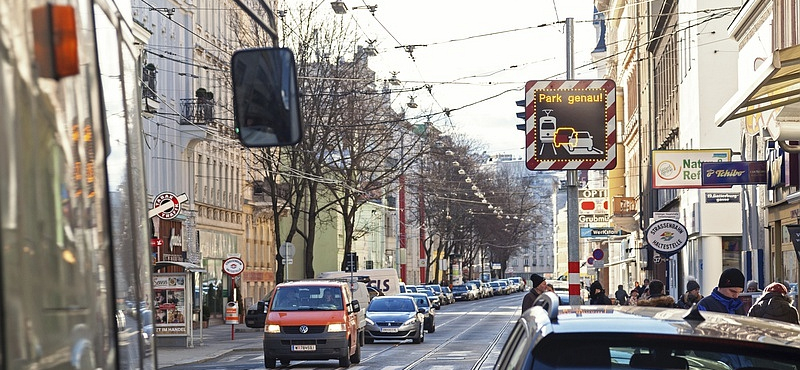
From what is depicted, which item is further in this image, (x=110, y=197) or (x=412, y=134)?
(x=412, y=134)

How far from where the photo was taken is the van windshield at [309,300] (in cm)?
2827

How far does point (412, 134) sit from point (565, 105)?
134 ft

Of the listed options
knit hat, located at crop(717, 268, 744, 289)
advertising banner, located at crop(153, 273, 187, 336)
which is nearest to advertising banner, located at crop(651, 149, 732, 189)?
advertising banner, located at crop(153, 273, 187, 336)

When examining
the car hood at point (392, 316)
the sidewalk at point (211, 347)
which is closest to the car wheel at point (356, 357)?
the sidewalk at point (211, 347)

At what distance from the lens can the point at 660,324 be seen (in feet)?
17.8

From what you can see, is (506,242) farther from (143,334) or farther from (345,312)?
(143,334)

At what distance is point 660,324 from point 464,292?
103333 millimetres

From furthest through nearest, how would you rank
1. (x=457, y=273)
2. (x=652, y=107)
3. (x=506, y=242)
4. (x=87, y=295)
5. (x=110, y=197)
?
Answer: 1. (x=457, y=273)
2. (x=506, y=242)
3. (x=652, y=107)
4. (x=110, y=197)
5. (x=87, y=295)

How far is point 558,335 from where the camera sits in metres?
5.17

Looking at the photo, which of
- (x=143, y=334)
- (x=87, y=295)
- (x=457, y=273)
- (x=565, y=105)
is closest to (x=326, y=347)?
(x=565, y=105)

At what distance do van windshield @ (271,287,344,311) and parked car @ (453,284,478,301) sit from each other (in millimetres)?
79588

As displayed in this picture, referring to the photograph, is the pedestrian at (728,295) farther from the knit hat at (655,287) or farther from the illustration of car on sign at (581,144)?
the illustration of car on sign at (581,144)

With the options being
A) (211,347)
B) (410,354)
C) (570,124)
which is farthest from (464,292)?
(570,124)

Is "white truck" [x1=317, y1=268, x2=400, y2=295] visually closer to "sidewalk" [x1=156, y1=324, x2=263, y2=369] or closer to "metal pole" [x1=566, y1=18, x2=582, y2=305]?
"sidewalk" [x1=156, y1=324, x2=263, y2=369]
